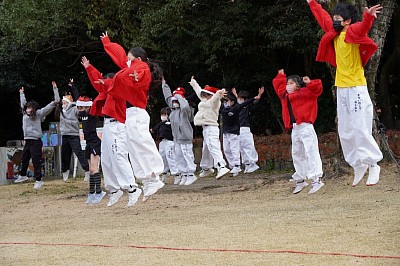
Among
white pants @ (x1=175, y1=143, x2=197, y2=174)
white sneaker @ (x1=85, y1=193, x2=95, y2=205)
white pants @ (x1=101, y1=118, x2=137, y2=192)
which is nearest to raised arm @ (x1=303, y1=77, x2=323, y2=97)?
white pants @ (x1=101, y1=118, x2=137, y2=192)

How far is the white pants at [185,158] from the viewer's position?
1692cm

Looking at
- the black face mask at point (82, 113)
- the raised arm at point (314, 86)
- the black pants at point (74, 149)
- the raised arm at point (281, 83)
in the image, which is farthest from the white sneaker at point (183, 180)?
the raised arm at point (314, 86)

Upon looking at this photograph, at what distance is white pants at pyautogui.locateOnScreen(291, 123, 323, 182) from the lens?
1232 centimetres

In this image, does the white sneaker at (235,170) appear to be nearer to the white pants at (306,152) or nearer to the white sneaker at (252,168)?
the white sneaker at (252,168)

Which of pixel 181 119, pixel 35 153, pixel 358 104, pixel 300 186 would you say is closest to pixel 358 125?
pixel 358 104

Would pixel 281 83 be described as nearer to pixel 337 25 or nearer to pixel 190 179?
pixel 337 25

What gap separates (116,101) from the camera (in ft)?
37.4

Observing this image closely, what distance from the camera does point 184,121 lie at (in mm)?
16953

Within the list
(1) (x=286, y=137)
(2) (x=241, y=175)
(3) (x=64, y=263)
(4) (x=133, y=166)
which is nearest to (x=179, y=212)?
(4) (x=133, y=166)

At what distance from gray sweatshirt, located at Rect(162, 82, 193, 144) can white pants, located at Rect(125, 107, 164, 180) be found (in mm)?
5441

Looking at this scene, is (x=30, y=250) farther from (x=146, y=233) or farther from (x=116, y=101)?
(x=116, y=101)

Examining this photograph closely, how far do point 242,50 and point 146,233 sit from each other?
13310mm

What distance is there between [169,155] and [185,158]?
1117 mm

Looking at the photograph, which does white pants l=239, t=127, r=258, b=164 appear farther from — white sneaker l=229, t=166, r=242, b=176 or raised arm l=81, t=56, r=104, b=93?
raised arm l=81, t=56, r=104, b=93
